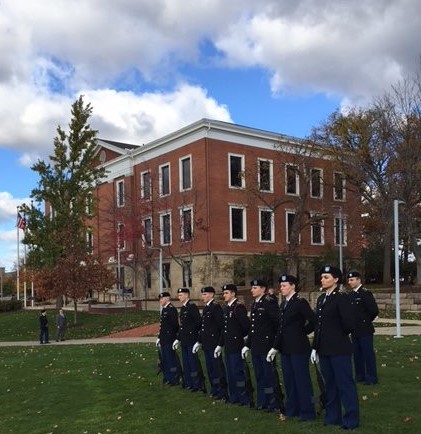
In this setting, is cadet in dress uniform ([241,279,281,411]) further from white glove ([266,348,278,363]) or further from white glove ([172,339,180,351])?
white glove ([172,339,180,351])

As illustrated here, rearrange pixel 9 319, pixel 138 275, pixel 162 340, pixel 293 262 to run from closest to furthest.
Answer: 1. pixel 162 340
2. pixel 9 319
3. pixel 293 262
4. pixel 138 275

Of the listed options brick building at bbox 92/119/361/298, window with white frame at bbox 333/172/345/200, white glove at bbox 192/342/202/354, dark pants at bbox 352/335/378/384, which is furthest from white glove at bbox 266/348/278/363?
window with white frame at bbox 333/172/345/200

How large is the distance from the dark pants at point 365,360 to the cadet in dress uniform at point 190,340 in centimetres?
285

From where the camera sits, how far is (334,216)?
52969mm

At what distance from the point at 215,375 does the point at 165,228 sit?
4179 centimetres

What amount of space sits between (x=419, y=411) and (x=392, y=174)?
32.2m

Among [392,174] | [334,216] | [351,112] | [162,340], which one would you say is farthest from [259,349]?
[334,216]

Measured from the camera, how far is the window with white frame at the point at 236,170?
49.3 metres

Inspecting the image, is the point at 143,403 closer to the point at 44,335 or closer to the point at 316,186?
the point at 44,335

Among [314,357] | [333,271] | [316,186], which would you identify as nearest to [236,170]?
[316,186]

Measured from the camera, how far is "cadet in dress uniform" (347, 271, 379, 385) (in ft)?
36.3

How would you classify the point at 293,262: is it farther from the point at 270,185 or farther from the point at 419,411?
the point at 419,411

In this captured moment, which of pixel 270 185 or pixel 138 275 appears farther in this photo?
pixel 138 275

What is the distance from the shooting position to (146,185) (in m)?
54.0
